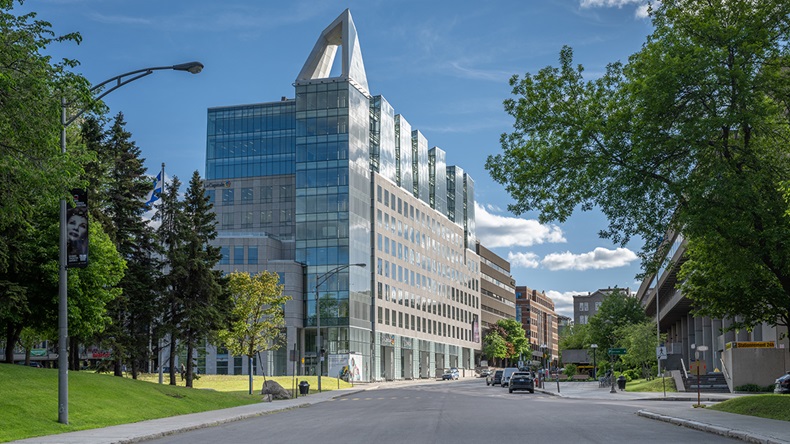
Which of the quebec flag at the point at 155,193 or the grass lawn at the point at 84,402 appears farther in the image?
the quebec flag at the point at 155,193

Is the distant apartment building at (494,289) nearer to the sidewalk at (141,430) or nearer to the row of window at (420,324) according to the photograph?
the row of window at (420,324)

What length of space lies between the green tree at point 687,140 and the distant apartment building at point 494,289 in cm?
13412

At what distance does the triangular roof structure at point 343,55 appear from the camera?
100m

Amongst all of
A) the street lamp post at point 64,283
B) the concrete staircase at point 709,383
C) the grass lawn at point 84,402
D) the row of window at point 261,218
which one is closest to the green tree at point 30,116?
the street lamp post at point 64,283

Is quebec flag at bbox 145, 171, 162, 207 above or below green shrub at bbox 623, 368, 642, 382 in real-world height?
above

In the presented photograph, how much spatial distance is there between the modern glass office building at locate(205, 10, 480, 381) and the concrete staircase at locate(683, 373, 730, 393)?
3653cm

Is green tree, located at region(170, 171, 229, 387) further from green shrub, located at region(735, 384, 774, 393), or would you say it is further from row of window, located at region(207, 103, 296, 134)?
row of window, located at region(207, 103, 296, 134)

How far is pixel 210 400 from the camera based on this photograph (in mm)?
38844

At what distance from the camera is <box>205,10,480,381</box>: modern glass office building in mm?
96438

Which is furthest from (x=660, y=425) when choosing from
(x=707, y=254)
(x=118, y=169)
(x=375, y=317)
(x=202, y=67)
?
(x=375, y=317)

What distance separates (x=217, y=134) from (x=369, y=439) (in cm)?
10601

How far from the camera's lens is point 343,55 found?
10062 centimetres

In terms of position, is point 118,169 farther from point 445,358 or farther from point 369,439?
point 445,358

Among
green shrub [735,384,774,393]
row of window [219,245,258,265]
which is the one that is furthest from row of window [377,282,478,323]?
green shrub [735,384,774,393]
